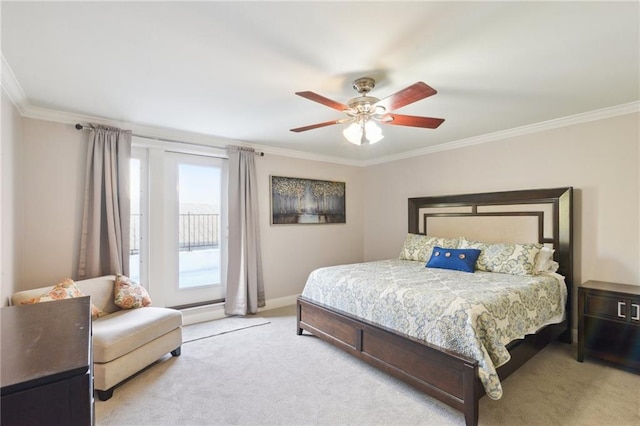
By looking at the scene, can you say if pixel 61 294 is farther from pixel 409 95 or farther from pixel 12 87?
pixel 409 95

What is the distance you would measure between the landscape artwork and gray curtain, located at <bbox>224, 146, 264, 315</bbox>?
0.47 metres

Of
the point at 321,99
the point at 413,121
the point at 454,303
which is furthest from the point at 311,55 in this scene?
the point at 454,303

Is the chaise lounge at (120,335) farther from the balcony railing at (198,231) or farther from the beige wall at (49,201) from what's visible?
A: the balcony railing at (198,231)

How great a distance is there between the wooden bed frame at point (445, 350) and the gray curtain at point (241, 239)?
1001 mm

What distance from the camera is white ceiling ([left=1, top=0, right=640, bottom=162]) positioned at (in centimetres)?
161

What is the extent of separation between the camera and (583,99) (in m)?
2.81

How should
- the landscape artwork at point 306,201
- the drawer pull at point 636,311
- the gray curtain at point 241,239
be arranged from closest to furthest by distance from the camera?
the drawer pull at point 636,311, the gray curtain at point 241,239, the landscape artwork at point 306,201

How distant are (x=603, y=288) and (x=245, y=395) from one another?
3.28 metres

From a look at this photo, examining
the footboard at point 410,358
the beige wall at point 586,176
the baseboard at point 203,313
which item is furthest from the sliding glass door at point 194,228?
the beige wall at point 586,176

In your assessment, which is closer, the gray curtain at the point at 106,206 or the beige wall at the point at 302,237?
the gray curtain at the point at 106,206

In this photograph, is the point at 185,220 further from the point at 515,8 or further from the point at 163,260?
the point at 515,8

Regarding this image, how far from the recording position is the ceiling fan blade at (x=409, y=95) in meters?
1.91

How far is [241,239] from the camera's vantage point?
4.21 m

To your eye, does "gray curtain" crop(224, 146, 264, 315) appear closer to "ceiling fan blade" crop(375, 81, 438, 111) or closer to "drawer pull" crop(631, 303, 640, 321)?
"ceiling fan blade" crop(375, 81, 438, 111)
